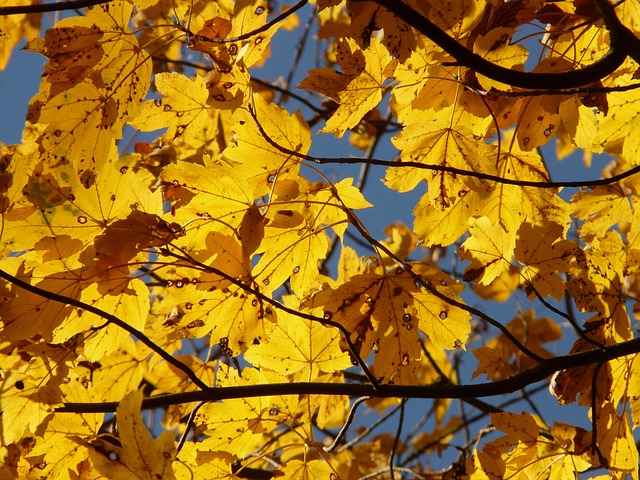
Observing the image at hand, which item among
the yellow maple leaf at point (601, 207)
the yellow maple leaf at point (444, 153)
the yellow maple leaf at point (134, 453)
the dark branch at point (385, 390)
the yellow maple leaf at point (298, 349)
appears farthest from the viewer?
the yellow maple leaf at point (601, 207)

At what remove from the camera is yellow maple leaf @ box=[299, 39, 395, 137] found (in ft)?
4.42

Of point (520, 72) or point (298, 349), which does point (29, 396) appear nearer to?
point (298, 349)

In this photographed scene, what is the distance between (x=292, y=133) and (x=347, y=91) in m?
0.15

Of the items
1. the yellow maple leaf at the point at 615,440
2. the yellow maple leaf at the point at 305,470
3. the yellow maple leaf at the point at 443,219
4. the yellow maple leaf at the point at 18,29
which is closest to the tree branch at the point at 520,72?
the yellow maple leaf at the point at 443,219

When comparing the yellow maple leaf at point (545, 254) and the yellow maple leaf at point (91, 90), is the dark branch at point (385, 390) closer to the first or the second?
the yellow maple leaf at point (545, 254)

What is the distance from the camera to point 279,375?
161 cm

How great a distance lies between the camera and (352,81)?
1364mm

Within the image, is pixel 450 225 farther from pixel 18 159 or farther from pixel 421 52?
pixel 18 159

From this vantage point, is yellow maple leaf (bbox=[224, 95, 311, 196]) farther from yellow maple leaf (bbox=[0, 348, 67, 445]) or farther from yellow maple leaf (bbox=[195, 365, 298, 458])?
yellow maple leaf (bbox=[0, 348, 67, 445])

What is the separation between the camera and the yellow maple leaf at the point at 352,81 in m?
1.35

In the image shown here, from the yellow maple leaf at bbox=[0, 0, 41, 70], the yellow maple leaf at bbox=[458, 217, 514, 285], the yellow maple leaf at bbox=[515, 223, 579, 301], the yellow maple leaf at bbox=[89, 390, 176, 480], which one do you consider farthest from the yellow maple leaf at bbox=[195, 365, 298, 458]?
the yellow maple leaf at bbox=[0, 0, 41, 70]

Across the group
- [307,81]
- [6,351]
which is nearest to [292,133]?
[307,81]

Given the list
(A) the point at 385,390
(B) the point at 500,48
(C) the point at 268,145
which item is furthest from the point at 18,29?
(A) the point at 385,390

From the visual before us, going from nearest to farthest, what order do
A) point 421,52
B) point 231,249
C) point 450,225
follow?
point 231,249 < point 421,52 < point 450,225
